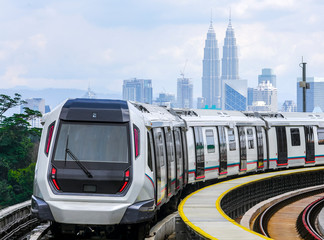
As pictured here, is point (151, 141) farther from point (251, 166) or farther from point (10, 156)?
point (10, 156)

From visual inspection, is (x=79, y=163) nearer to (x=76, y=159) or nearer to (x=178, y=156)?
(x=76, y=159)

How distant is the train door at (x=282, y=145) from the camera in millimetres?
33281

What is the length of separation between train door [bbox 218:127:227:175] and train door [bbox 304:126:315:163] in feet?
30.7

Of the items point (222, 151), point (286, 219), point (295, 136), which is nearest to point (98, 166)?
point (286, 219)

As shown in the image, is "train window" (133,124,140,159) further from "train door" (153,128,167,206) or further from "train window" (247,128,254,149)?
"train window" (247,128,254,149)

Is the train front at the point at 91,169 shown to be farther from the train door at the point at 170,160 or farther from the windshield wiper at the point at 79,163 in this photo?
the train door at the point at 170,160

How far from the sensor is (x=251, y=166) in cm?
3036

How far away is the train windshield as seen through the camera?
42.6 ft

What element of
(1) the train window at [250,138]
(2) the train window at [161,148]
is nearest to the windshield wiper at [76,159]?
(2) the train window at [161,148]

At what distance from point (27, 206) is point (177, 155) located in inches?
255

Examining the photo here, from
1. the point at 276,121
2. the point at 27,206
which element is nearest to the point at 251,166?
the point at 276,121

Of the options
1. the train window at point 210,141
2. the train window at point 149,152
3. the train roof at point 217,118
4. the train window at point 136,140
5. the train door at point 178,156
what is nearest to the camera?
the train window at point 136,140

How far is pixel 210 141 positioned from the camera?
85.0 ft

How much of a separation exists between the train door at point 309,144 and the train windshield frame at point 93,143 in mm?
23612
